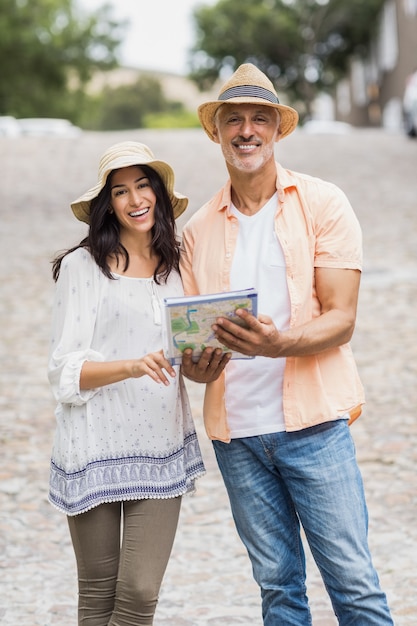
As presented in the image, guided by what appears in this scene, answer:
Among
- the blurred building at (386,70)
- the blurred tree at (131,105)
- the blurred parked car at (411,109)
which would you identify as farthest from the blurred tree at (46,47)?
the blurred tree at (131,105)

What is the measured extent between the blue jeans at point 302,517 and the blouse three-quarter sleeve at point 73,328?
21.3 inches

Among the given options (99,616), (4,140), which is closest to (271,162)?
(99,616)

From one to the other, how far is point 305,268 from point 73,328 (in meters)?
0.76

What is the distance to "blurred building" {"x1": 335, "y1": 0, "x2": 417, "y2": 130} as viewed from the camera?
120ft

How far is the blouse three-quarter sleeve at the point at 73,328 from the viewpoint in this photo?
Answer: 10.5 feet

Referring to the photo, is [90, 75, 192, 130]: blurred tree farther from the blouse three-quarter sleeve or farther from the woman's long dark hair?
the blouse three-quarter sleeve

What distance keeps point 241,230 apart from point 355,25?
41.7 m

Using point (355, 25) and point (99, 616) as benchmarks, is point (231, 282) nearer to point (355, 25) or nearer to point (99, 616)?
point (99, 616)

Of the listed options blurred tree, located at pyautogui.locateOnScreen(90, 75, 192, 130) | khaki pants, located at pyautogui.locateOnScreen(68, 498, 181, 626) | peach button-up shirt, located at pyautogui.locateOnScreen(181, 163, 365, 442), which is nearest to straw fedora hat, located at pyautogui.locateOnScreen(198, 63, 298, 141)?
peach button-up shirt, located at pyautogui.locateOnScreen(181, 163, 365, 442)

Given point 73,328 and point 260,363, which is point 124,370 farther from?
point 260,363

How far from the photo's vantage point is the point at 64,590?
16.3 ft

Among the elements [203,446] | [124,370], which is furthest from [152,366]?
[203,446]

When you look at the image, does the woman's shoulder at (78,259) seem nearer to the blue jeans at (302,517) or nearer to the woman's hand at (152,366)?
the woman's hand at (152,366)

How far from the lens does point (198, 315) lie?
9.61 feet
